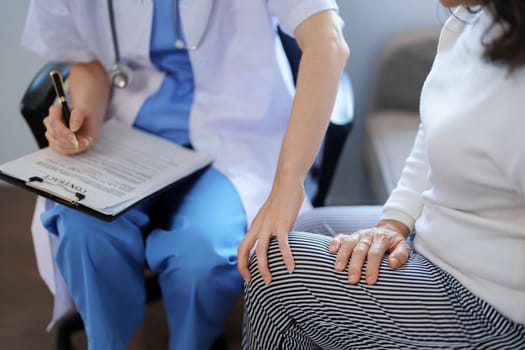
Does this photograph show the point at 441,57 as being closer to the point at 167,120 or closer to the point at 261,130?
the point at 261,130

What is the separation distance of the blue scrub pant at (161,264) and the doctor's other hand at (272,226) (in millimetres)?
85

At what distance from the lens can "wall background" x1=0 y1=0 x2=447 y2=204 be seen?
1564 millimetres

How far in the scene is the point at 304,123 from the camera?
94 centimetres

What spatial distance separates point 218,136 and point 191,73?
13 cm

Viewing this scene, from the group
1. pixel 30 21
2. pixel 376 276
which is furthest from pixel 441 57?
pixel 30 21

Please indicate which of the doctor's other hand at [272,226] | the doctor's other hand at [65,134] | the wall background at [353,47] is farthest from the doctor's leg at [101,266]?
the wall background at [353,47]

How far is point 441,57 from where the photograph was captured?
0.87m

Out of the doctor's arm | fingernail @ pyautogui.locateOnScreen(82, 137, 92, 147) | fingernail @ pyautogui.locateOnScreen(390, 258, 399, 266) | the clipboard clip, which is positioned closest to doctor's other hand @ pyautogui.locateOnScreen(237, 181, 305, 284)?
the doctor's arm

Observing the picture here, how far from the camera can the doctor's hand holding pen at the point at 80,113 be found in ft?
3.42

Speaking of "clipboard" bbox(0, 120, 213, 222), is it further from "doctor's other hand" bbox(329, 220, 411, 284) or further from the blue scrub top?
"doctor's other hand" bbox(329, 220, 411, 284)

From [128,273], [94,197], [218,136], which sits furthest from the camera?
[218,136]

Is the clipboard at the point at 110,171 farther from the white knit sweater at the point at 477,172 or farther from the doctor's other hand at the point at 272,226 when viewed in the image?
the white knit sweater at the point at 477,172

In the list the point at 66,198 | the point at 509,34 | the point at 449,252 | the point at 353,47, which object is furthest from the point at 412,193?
the point at 353,47

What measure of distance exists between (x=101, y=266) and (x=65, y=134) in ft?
0.83
